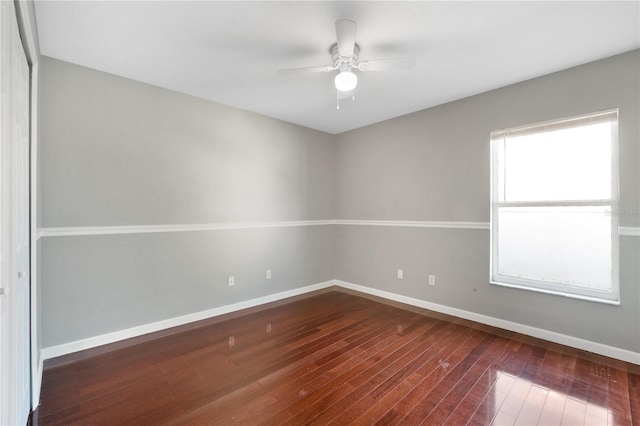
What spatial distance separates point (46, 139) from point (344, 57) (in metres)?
2.47

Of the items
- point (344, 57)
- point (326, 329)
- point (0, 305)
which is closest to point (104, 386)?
point (0, 305)

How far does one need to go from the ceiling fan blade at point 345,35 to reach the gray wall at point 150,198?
1882 millimetres

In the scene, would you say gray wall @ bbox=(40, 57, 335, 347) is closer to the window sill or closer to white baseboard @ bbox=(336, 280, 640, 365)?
white baseboard @ bbox=(336, 280, 640, 365)

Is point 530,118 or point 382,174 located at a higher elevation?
point 530,118

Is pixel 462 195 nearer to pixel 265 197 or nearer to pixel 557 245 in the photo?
pixel 557 245

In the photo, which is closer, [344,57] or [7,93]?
[7,93]

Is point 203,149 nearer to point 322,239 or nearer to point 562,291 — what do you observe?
point 322,239

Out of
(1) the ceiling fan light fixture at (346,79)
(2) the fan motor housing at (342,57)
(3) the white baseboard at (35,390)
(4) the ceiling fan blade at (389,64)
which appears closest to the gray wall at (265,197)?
(3) the white baseboard at (35,390)

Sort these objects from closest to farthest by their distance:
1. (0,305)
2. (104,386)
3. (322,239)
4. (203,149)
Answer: (0,305)
(104,386)
(203,149)
(322,239)

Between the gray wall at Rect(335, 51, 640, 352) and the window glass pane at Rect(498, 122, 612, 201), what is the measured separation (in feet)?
0.50

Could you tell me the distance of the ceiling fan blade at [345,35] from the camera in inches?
72.3

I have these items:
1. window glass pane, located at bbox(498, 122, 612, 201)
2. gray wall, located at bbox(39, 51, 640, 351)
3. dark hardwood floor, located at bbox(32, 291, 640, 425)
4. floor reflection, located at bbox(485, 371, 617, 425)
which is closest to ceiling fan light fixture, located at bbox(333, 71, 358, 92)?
gray wall, located at bbox(39, 51, 640, 351)

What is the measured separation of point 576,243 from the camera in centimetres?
262

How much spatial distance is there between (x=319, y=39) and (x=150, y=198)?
216 centimetres
